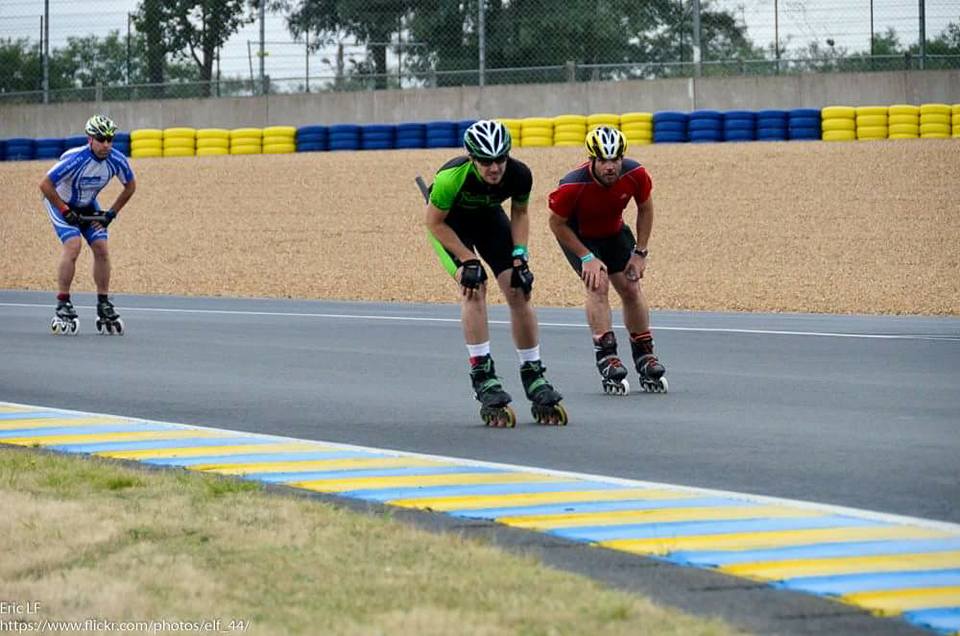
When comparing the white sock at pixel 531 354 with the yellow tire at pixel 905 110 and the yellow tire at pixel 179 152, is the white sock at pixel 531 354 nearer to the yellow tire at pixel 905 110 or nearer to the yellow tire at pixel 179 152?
the yellow tire at pixel 905 110

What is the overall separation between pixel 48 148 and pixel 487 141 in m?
31.2

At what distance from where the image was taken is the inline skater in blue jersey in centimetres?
1748

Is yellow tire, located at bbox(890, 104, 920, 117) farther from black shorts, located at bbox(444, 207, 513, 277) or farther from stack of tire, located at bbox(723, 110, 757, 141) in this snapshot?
black shorts, located at bbox(444, 207, 513, 277)

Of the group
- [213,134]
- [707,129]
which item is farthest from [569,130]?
[213,134]

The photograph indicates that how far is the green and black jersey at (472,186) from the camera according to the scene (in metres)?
10.0

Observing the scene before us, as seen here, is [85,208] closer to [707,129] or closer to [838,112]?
[707,129]

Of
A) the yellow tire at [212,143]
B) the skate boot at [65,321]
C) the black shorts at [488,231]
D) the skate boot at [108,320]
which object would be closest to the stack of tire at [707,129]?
the yellow tire at [212,143]

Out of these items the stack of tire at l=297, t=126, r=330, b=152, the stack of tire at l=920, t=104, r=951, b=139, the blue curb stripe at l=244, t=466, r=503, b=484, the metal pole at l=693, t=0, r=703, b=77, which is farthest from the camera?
the stack of tire at l=297, t=126, r=330, b=152

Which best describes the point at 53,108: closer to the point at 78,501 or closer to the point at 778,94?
the point at 778,94

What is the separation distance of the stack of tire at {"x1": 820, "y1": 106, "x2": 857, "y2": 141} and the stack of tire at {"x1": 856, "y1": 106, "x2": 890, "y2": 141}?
0.31ft

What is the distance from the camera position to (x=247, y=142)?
36.4m

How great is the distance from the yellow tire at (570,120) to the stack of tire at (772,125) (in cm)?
315

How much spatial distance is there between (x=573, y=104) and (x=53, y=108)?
12521 millimetres

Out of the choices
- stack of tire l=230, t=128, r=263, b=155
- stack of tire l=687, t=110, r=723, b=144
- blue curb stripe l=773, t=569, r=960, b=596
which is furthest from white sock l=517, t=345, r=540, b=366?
stack of tire l=230, t=128, r=263, b=155
